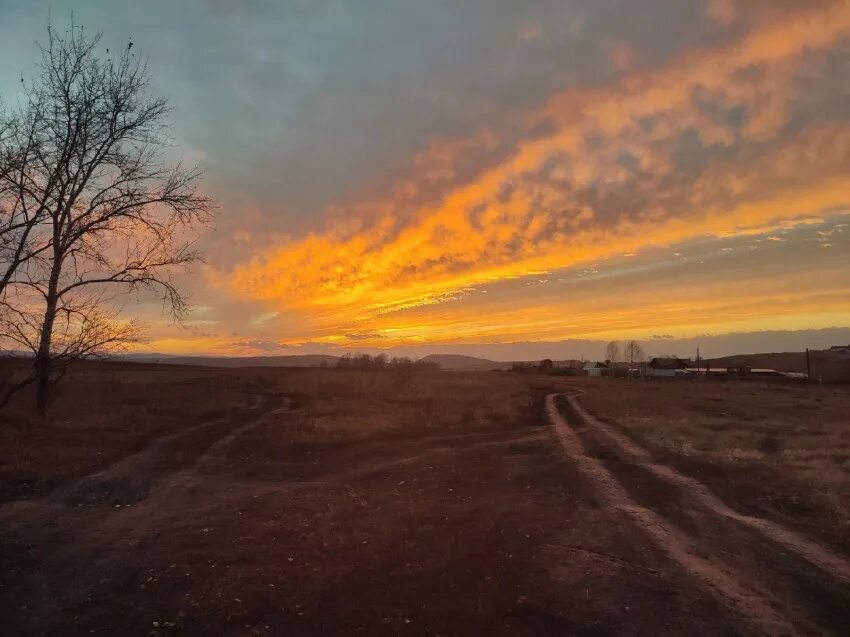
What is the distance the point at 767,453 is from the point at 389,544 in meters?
Result: 15.8

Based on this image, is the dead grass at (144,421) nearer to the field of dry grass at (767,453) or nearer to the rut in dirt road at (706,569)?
the field of dry grass at (767,453)

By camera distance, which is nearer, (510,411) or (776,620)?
(776,620)

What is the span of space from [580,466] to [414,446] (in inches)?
252

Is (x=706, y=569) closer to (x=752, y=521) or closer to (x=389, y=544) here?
(x=752, y=521)

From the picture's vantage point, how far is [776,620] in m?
6.41

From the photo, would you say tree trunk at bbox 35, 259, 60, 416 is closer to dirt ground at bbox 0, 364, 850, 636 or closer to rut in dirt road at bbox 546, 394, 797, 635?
dirt ground at bbox 0, 364, 850, 636

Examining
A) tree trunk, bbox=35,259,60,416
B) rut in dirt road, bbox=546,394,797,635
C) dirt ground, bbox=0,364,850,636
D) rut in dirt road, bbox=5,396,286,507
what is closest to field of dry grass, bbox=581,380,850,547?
dirt ground, bbox=0,364,850,636

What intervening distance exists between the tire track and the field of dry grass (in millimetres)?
525

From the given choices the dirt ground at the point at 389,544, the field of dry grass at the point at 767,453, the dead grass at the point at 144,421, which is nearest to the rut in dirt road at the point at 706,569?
the dirt ground at the point at 389,544

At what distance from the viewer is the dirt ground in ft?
20.9

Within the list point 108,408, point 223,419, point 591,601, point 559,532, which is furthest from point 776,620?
point 108,408

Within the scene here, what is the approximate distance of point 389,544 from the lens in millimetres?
8953

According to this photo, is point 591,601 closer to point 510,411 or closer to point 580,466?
point 580,466

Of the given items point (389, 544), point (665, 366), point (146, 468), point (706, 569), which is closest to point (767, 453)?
point (706, 569)
